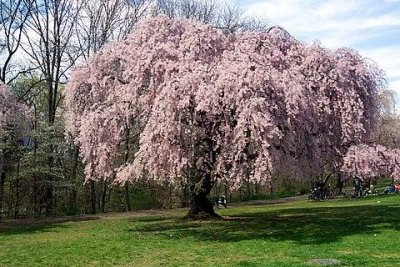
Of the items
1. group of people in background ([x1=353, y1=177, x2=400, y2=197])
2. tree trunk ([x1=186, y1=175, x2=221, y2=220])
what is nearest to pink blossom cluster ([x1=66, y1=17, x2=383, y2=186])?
tree trunk ([x1=186, y1=175, x2=221, y2=220])

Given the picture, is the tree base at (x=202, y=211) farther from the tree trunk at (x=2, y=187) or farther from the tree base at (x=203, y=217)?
the tree trunk at (x=2, y=187)

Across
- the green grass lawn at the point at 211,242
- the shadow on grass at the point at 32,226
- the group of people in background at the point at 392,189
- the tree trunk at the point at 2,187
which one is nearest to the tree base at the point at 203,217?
the green grass lawn at the point at 211,242

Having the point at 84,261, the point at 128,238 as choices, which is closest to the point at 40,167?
the point at 128,238

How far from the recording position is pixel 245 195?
40.7 metres

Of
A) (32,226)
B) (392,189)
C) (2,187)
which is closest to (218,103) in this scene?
(32,226)

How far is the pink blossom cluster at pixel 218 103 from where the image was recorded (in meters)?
16.4

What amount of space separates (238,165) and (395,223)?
6.81m

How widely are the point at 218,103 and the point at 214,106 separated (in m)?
0.19

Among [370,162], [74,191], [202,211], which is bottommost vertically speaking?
[202,211]

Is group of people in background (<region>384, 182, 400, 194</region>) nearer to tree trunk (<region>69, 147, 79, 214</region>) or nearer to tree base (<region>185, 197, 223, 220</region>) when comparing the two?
tree base (<region>185, 197, 223, 220</region>)

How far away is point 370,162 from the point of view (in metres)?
18.5

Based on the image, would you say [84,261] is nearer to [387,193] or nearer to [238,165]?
[238,165]

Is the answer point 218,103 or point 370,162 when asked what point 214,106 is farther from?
point 370,162

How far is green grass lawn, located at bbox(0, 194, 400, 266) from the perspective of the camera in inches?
478
